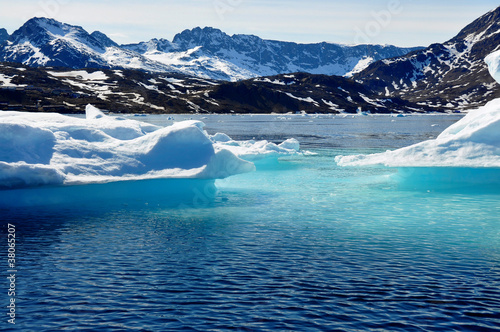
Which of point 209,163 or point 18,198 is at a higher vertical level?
point 209,163

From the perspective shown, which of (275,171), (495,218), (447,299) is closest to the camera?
(447,299)

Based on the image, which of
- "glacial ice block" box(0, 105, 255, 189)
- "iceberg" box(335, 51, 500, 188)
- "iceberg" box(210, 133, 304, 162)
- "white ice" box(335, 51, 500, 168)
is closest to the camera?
"glacial ice block" box(0, 105, 255, 189)

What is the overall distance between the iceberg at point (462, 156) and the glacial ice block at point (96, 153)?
11.3 metres

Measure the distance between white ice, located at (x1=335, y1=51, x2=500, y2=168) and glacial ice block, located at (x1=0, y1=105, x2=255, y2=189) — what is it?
1102 cm

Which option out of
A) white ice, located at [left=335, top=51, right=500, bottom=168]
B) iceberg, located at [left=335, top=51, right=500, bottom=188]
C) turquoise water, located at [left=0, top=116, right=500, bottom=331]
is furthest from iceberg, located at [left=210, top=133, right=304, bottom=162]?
turquoise water, located at [left=0, top=116, right=500, bottom=331]

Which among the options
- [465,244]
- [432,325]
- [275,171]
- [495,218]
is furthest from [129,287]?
[275,171]

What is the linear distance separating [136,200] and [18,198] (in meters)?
6.55

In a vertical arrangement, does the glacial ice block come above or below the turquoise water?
above

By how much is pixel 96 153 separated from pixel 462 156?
23.2 meters

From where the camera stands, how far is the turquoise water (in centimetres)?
1212

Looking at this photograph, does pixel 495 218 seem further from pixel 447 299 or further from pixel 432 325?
pixel 432 325

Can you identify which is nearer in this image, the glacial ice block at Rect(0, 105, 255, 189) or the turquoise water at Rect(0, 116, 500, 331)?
the turquoise water at Rect(0, 116, 500, 331)

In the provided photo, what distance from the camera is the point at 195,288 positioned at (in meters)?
14.2

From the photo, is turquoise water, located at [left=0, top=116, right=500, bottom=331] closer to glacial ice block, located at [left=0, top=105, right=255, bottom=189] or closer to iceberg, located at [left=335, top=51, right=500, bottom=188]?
glacial ice block, located at [left=0, top=105, right=255, bottom=189]
